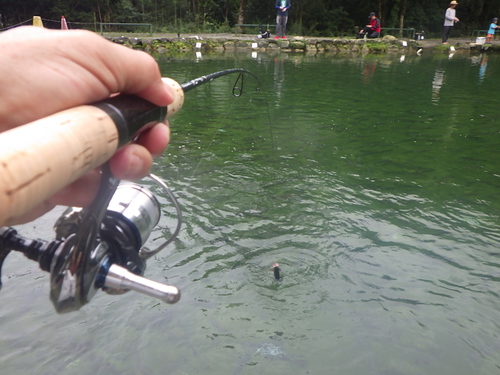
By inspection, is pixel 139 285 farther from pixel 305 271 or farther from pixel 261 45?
pixel 261 45

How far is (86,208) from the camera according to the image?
4.50 feet

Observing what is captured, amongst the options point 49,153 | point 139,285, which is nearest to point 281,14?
point 139,285

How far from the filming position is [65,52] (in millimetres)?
1177

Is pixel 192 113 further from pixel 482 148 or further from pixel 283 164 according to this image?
pixel 482 148

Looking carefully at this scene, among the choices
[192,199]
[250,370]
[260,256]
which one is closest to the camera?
[250,370]

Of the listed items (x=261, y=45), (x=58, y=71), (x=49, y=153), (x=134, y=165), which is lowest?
(x=261, y=45)

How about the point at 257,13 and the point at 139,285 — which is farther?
the point at 257,13

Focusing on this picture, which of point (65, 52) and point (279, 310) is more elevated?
point (65, 52)

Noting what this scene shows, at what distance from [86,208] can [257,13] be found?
37.1 m

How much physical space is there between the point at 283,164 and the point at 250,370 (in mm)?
3576

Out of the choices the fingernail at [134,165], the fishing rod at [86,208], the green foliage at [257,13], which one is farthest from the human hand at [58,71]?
the green foliage at [257,13]

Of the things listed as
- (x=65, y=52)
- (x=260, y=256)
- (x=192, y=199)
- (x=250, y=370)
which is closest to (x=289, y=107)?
(x=192, y=199)

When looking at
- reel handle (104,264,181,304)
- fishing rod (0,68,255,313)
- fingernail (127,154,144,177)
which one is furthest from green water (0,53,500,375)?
fingernail (127,154,144,177)

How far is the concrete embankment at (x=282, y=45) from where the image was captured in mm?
23375
